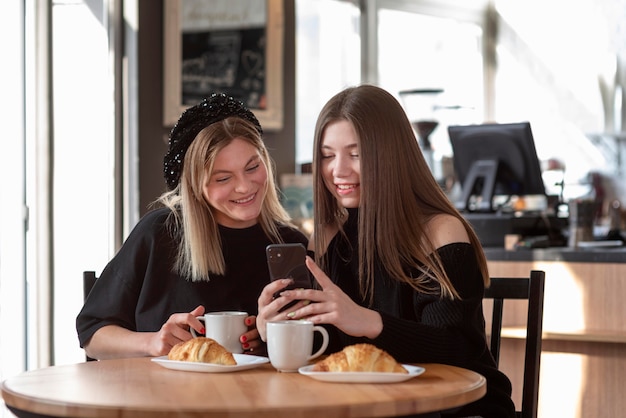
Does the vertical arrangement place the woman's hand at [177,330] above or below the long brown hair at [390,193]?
below

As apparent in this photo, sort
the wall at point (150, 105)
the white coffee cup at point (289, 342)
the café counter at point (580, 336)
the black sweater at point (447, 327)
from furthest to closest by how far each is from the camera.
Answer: the wall at point (150, 105) → the café counter at point (580, 336) → the black sweater at point (447, 327) → the white coffee cup at point (289, 342)

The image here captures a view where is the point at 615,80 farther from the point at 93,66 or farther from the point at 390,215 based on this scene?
the point at 390,215

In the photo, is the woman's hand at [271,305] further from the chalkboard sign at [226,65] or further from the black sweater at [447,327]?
the chalkboard sign at [226,65]

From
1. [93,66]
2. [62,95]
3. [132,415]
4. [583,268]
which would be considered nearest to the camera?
[132,415]

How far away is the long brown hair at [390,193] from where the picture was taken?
6.18 feet

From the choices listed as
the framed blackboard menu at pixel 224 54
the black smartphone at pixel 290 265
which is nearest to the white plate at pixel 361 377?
the black smartphone at pixel 290 265

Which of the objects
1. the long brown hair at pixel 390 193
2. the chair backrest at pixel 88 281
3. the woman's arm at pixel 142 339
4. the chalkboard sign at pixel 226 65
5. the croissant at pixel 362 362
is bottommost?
the woman's arm at pixel 142 339

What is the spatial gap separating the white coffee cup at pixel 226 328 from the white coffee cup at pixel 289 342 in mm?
179

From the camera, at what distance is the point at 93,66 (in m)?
4.29

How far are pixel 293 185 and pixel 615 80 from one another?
3.69 meters

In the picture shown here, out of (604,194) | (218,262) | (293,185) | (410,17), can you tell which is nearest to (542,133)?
(604,194)

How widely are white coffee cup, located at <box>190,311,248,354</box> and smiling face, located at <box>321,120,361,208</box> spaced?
0.34 meters

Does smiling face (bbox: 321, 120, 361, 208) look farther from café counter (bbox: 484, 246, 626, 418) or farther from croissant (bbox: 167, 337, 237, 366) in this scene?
café counter (bbox: 484, 246, 626, 418)

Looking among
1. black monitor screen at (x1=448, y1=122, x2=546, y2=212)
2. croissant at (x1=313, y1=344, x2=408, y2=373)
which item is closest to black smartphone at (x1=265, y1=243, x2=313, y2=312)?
croissant at (x1=313, y1=344, x2=408, y2=373)
